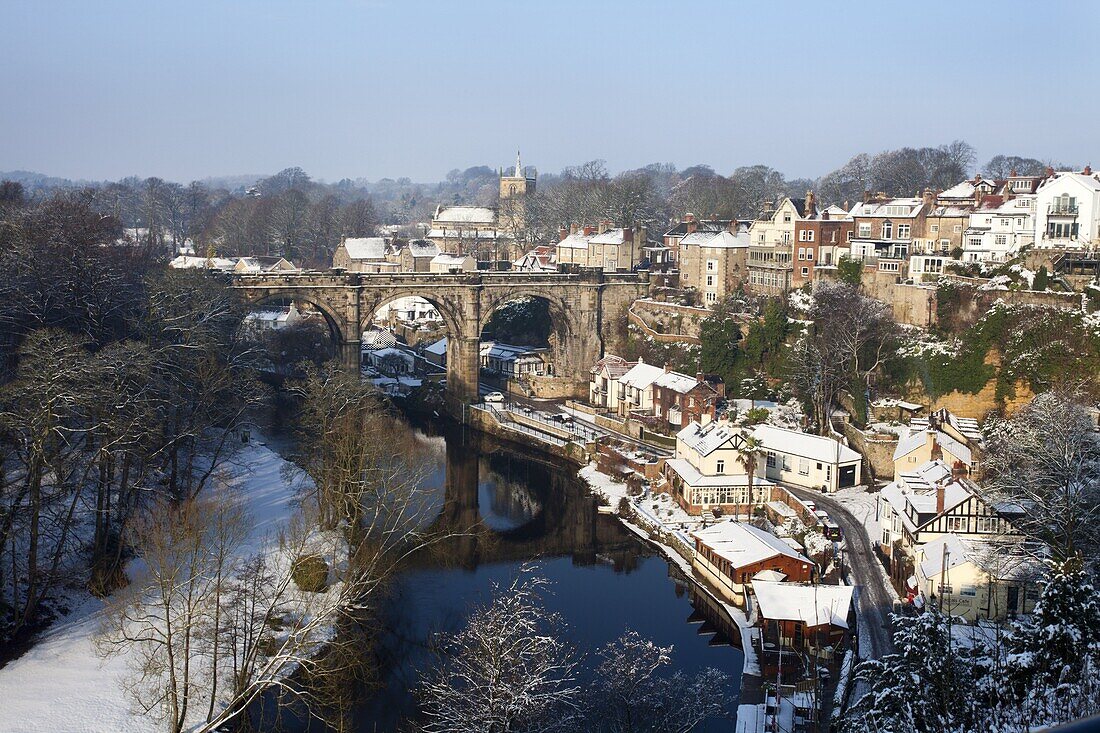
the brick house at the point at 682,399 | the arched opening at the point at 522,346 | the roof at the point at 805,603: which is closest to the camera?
the roof at the point at 805,603

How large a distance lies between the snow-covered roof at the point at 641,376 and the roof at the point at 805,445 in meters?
8.41

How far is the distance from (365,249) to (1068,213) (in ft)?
180

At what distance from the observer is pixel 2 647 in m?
22.7

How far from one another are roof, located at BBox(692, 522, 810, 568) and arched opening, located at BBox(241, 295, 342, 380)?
81.9ft

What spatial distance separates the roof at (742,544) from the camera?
27797mm

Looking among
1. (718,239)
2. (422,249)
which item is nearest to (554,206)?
(422,249)

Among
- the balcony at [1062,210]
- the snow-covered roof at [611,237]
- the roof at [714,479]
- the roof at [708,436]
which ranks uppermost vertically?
the balcony at [1062,210]

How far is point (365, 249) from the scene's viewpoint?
83.2 m

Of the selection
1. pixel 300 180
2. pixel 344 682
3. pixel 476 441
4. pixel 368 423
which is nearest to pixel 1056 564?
pixel 344 682

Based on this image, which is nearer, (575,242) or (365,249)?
(575,242)

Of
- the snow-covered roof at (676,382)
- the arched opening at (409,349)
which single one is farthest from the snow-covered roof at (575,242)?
the snow-covered roof at (676,382)

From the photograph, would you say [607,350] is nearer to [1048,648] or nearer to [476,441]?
[476,441]

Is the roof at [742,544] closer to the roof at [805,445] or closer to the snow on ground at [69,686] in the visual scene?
the roof at [805,445]

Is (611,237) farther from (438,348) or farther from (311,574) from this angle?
(311,574)
